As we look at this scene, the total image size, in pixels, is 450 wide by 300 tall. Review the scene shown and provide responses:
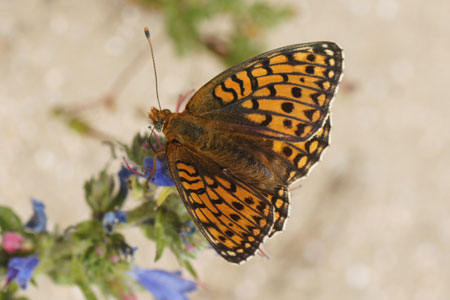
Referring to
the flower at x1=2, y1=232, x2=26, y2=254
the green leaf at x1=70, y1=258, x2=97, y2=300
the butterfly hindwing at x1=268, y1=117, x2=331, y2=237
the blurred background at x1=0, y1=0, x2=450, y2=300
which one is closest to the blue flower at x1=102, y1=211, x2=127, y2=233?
the green leaf at x1=70, y1=258, x2=97, y2=300

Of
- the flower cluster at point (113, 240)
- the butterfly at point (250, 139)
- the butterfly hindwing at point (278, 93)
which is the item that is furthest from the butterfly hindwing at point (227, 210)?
the butterfly hindwing at point (278, 93)

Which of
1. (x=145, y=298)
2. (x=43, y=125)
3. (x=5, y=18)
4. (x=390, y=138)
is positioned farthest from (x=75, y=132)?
(x=390, y=138)

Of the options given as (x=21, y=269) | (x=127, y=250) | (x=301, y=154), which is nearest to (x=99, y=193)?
(x=127, y=250)

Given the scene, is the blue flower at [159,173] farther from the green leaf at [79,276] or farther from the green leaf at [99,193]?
the green leaf at [79,276]

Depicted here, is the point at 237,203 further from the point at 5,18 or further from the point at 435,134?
the point at 435,134

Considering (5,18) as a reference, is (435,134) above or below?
above

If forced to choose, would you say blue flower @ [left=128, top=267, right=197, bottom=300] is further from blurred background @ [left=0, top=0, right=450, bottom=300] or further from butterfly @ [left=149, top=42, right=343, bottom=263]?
blurred background @ [left=0, top=0, right=450, bottom=300]
